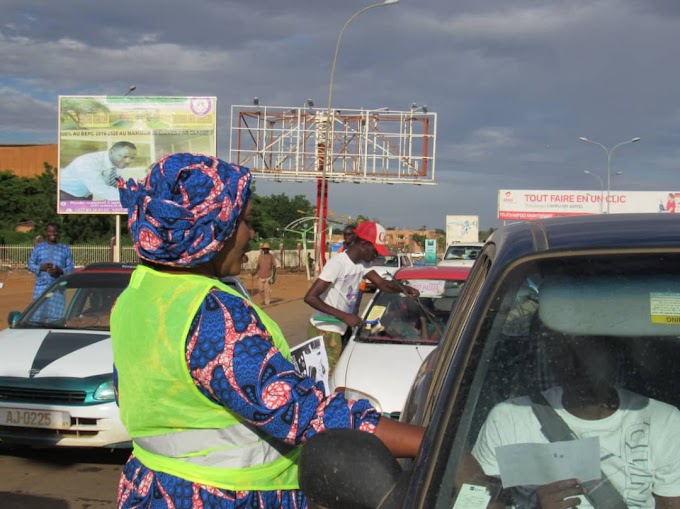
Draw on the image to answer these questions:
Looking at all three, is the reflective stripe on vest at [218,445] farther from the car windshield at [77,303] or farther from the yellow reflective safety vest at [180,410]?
the car windshield at [77,303]

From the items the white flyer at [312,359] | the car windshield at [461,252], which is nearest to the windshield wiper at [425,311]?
the white flyer at [312,359]

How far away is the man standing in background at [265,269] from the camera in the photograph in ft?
72.3

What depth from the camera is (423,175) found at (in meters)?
41.2

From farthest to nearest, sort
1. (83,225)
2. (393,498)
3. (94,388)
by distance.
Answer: (83,225)
(94,388)
(393,498)

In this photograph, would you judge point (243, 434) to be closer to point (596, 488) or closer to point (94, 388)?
point (596, 488)

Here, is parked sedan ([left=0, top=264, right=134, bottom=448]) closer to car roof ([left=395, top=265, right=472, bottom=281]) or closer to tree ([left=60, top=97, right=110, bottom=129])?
car roof ([left=395, top=265, right=472, bottom=281])

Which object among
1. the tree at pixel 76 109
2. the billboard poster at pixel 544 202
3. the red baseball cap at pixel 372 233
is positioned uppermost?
the tree at pixel 76 109

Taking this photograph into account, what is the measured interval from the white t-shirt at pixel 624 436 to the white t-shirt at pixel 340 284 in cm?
549

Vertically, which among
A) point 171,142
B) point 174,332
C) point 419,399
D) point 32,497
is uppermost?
point 171,142

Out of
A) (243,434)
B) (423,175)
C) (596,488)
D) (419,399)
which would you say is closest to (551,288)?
(596,488)

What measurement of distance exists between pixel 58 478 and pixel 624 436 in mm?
5228

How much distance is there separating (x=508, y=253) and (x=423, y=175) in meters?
39.6

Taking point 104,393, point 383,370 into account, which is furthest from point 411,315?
point 104,393

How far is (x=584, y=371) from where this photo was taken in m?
1.95
